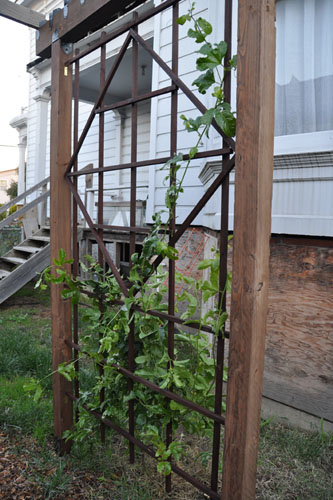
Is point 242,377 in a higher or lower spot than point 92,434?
higher

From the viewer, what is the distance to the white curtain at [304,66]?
2.49 meters

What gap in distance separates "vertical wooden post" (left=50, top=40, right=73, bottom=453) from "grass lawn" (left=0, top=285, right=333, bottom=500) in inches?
6.8

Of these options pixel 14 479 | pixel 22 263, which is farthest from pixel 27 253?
pixel 14 479

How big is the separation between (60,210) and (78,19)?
3.15 ft

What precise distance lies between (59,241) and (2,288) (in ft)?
11.4

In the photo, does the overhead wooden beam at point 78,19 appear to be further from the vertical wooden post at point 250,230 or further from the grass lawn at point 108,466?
the grass lawn at point 108,466

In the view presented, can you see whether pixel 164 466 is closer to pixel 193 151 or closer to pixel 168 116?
pixel 193 151

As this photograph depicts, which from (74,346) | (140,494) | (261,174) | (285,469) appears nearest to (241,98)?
(261,174)

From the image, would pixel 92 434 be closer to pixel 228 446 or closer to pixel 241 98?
pixel 228 446

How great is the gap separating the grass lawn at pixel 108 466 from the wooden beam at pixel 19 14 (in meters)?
2.32

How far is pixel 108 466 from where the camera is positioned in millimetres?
2082

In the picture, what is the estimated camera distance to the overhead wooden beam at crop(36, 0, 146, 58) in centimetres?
186

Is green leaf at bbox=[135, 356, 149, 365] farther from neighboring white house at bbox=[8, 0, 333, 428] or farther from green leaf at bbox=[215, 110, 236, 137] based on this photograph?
neighboring white house at bbox=[8, 0, 333, 428]

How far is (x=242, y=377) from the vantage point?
1229mm
